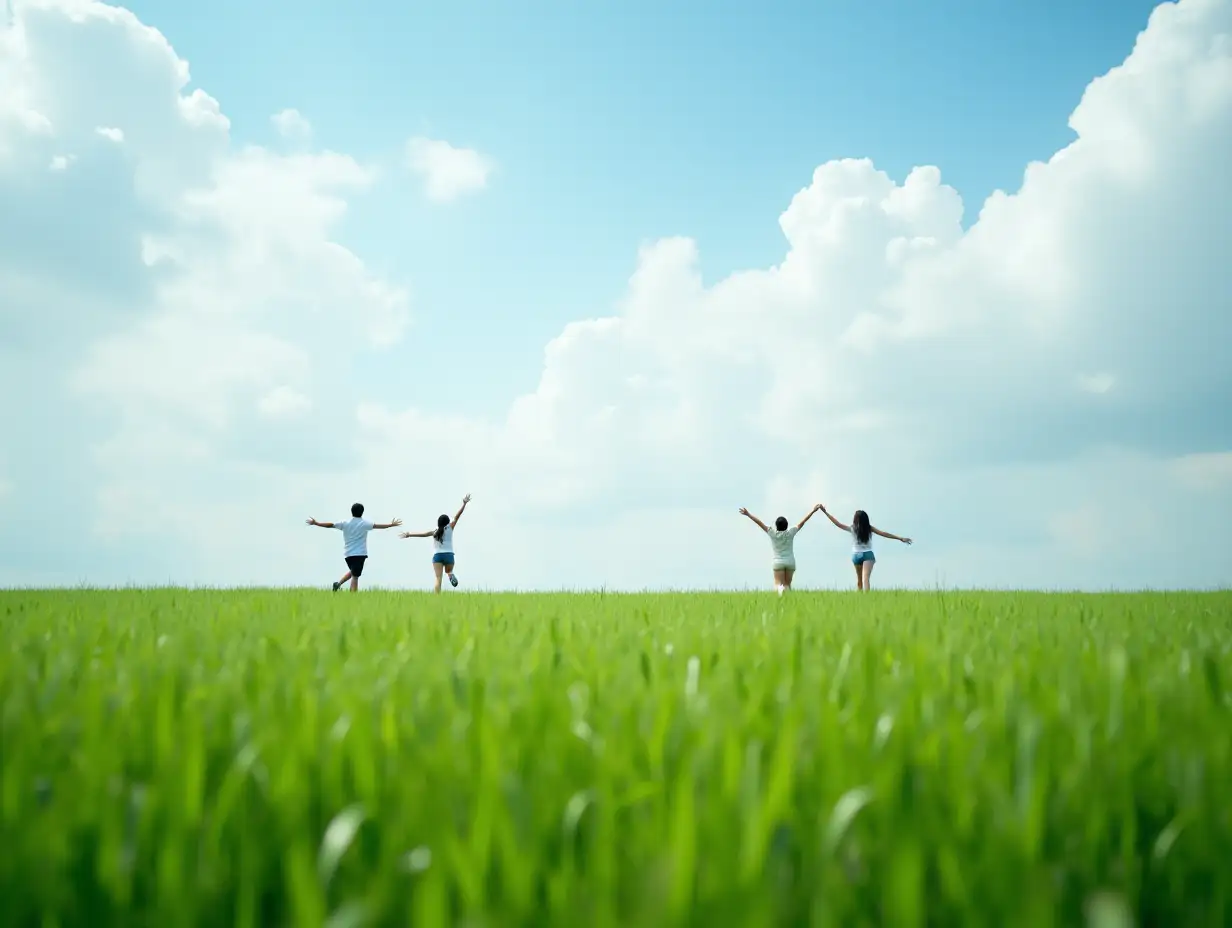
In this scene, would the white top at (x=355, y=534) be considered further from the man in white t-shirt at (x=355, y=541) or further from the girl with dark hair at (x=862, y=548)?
the girl with dark hair at (x=862, y=548)

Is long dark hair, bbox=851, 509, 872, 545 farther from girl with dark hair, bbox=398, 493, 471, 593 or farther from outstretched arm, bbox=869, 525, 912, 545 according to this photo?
girl with dark hair, bbox=398, 493, 471, 593

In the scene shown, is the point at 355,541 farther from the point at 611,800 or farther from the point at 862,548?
the point at 611,800

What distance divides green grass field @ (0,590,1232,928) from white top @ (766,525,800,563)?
1316 centimetres

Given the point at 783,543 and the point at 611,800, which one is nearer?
the point at 611,800

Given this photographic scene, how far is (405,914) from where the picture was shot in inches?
49.1

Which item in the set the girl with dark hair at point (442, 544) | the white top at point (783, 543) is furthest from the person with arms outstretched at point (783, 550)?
the girl with dark hair at point (442, 544)

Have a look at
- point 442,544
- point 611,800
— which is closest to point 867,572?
point 442,544

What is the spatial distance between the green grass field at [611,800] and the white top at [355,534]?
1420 centimetres

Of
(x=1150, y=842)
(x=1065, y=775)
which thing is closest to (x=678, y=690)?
(x=1065, y=775)

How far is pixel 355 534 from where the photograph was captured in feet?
56.2

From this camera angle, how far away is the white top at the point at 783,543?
16312mm

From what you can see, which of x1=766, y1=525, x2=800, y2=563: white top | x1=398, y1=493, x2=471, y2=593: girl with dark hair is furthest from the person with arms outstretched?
x1=398, y1=493, x2=471, y2=593: girl with dark hair

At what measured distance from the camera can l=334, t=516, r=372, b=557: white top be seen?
1706cm

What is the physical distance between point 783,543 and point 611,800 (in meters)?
15.2
